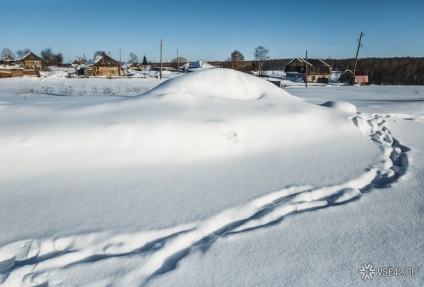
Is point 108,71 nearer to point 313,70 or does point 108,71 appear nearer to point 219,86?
point 313,70

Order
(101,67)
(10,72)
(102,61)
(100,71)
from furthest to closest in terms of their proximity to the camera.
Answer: (100,71) < (101,67) < (102,61) < (10,72)

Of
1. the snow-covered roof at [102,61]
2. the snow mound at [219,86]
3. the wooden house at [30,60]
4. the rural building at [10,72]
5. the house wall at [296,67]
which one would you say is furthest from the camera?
the wooden house at [30,60]

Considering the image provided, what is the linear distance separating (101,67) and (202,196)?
39.0 m

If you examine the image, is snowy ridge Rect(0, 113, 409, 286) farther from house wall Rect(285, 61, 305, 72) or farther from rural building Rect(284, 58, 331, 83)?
house wall Rect(285, 61, 305, 72)

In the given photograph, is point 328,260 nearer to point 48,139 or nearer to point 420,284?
point 420,284

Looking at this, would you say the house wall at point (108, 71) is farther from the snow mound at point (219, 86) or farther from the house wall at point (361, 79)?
the snow mound at point (219, 86)

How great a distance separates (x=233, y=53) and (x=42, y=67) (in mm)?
39864

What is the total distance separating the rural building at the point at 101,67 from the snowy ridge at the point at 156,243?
38.6 metres

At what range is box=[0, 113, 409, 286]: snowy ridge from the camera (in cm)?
159

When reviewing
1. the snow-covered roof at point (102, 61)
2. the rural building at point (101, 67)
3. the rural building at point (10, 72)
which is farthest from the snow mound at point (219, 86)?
the snow-covered roof at point (102, 61)

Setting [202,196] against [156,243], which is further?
[202,196]

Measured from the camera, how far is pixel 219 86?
5.21m

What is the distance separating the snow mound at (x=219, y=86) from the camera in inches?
197

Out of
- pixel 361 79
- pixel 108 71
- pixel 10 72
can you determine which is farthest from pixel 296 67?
pixel 10 72
